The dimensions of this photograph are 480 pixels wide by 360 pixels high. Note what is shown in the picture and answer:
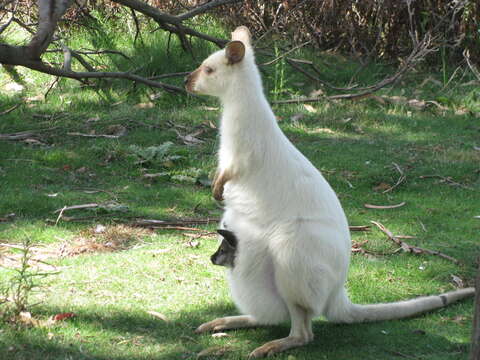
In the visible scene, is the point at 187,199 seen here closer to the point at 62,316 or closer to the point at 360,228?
the point at 360,228

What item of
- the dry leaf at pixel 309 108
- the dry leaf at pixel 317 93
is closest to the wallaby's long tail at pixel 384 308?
the dry leaf at pixel 309 108

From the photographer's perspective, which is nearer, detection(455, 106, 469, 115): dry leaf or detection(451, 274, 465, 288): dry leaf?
detection(451, 274, 465, 288): dry leaf

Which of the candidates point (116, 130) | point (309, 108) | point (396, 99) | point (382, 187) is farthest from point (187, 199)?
point (396, 99)

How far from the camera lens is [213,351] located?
3.07 m

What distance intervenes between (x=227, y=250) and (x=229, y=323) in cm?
39

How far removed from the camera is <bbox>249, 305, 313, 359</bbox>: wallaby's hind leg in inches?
120

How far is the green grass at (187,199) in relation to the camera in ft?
10.6

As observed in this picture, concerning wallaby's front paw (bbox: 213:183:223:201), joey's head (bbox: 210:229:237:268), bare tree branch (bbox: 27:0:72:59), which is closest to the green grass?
joey's head (bbox: 210:229:237:268)

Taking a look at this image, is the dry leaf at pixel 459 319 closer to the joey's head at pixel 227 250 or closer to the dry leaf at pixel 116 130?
the joey's head at pixel 227 250

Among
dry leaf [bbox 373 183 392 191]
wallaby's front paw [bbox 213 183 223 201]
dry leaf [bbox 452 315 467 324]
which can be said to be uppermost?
wallaby's front paw [bbox 213 183 223 201]

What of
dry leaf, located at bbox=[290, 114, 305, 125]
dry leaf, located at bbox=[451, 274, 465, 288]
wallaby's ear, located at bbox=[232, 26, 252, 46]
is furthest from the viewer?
dry leaf, located at bbox=[290, 114, 305, 125]

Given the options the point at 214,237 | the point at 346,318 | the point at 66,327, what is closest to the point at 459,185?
the point at 214,237

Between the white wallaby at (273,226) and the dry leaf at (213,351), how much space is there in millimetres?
145

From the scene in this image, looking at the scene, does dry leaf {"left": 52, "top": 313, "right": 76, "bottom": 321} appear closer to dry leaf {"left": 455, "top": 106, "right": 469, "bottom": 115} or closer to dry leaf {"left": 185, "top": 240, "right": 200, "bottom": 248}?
dry leaf {"left": 185, "top": 240, "right": 200, "bottom": 248}
